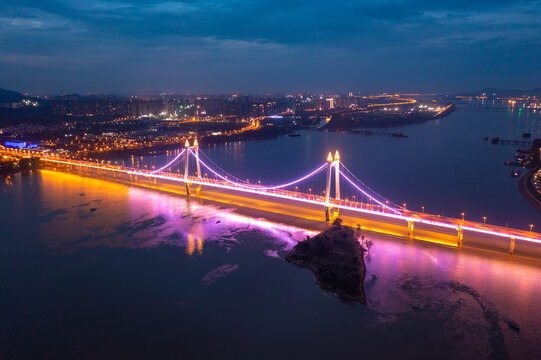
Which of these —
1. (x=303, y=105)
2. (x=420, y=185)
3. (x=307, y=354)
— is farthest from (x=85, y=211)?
(x=303, y=105)

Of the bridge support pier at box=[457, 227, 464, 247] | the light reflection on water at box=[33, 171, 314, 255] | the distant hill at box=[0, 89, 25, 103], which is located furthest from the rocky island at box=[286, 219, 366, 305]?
the distant hill at box=[0, 89, 25, 103]

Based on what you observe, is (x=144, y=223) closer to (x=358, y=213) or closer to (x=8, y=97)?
(x=358, y=213)


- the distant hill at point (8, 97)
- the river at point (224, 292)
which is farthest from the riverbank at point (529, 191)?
the distant hill at point (8, 97)

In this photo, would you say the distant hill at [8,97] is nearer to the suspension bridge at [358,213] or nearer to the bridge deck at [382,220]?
the suspension bridge at [358,213]

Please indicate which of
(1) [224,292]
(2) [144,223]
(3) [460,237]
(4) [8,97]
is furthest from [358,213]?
(4) [8,97]

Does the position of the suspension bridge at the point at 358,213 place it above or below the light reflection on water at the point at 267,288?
above

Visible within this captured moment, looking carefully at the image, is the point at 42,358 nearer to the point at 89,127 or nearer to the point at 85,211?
the point at 85,211

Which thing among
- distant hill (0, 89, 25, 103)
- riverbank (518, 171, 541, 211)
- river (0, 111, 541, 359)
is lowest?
river (0, 111, 541, 359)

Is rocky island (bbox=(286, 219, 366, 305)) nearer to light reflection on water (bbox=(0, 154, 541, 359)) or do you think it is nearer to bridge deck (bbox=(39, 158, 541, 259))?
light reflection on water (bbox=(0, 154, 541, 359))
